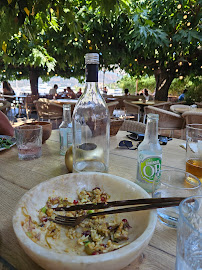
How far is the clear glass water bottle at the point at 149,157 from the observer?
0.65m

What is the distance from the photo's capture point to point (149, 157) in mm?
654

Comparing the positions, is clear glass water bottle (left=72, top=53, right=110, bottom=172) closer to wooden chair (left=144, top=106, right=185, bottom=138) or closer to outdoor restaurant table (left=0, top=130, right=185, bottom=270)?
outdoor restaurant table (left=0, top=130, right=185, bottom=270)

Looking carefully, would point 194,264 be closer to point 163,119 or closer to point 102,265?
point 102,265

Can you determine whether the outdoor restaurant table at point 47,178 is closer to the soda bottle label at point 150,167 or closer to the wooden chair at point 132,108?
the soda bottle label at point 150,167

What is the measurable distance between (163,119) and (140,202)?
133 inches

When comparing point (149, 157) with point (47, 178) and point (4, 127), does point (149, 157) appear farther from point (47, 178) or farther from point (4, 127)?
point (4, 127)

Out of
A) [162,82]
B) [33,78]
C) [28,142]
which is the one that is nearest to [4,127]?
[28,142]

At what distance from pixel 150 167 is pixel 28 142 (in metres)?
0.61

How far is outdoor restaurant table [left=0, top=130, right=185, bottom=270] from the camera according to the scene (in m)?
0.40

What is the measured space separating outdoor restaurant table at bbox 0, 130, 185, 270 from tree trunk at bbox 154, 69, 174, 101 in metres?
5.31

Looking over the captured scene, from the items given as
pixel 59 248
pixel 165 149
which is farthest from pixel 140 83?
pixel 59 248

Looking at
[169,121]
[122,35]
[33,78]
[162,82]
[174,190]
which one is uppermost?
[122,35]

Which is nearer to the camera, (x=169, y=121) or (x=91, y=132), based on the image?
(x=91, y=132)

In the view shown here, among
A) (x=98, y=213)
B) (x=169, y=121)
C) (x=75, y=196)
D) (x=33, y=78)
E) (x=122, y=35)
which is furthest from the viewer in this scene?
(x=33, y=78)
